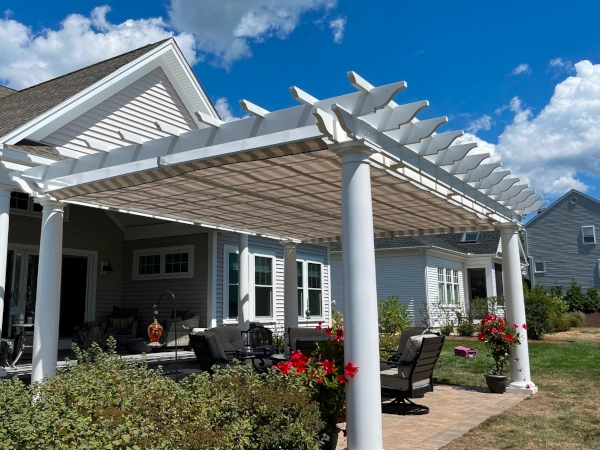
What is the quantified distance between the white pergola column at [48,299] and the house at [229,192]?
0.02 metres

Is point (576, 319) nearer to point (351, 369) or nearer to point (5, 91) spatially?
point (351, 369)

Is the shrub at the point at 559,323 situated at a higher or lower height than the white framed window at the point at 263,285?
lower

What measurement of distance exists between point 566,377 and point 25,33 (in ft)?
61.5

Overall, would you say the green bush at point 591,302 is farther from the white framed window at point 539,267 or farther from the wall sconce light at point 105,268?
the wall sconce light at point 105,268

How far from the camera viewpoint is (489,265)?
24844mm

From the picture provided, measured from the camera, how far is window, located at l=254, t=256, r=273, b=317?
13.7m

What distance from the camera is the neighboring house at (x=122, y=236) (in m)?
10.2

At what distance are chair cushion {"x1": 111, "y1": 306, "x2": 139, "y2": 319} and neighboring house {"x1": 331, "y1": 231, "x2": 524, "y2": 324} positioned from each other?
469 inches

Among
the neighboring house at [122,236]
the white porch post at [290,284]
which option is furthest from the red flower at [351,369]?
the white porch post at [290,284]

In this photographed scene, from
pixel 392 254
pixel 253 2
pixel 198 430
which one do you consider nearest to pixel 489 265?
pixel 392 254

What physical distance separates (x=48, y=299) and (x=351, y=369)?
4.45m

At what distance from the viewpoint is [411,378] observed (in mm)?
7070

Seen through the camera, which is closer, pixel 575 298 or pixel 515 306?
pixel 515 306

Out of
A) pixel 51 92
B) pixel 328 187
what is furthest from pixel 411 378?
pixel 51 92
